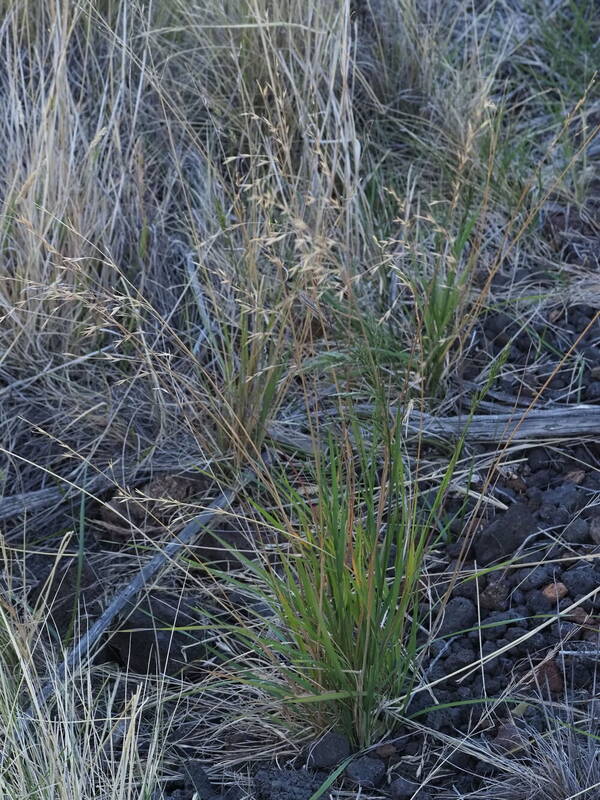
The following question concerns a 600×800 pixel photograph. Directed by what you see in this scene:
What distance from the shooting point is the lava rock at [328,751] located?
1.65 metres

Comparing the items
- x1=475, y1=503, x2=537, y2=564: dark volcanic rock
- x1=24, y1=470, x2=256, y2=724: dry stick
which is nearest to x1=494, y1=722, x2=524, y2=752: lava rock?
x1=475, y1=503, x2=537, y2=564: dark volcanic rock

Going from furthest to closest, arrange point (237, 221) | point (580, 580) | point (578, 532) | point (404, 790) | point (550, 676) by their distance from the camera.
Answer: point (237, 221) < point (578, 532) < point (580, 580) < point (550, 676) < point (404, 790)

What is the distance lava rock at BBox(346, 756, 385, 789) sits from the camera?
1.62m

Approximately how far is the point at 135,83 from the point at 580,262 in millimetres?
1418

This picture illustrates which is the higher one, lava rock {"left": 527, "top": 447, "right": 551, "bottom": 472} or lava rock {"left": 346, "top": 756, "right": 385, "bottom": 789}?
lava rock {"left": 527, "top": 447, "right": 551, "bottom": 472}

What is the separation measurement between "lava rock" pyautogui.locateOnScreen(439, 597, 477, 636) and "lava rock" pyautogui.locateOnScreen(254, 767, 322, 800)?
400mm

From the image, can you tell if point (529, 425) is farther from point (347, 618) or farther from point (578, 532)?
point (347, 618)

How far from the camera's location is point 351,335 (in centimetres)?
216

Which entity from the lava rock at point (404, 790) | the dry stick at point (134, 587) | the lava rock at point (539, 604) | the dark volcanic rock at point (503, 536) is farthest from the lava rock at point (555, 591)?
the dry stick at point (134, 587)

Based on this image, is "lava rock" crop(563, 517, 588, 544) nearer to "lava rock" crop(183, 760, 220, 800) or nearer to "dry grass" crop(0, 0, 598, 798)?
"dry grass" crop(0, 0, 598, 798)

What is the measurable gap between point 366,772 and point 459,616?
38 centimetres

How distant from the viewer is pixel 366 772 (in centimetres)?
163

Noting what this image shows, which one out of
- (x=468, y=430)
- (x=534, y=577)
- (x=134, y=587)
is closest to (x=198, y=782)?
(x=134, y=587)

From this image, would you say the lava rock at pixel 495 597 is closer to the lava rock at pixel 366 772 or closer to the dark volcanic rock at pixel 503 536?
the dark volcanic rock at pixel 503 536
